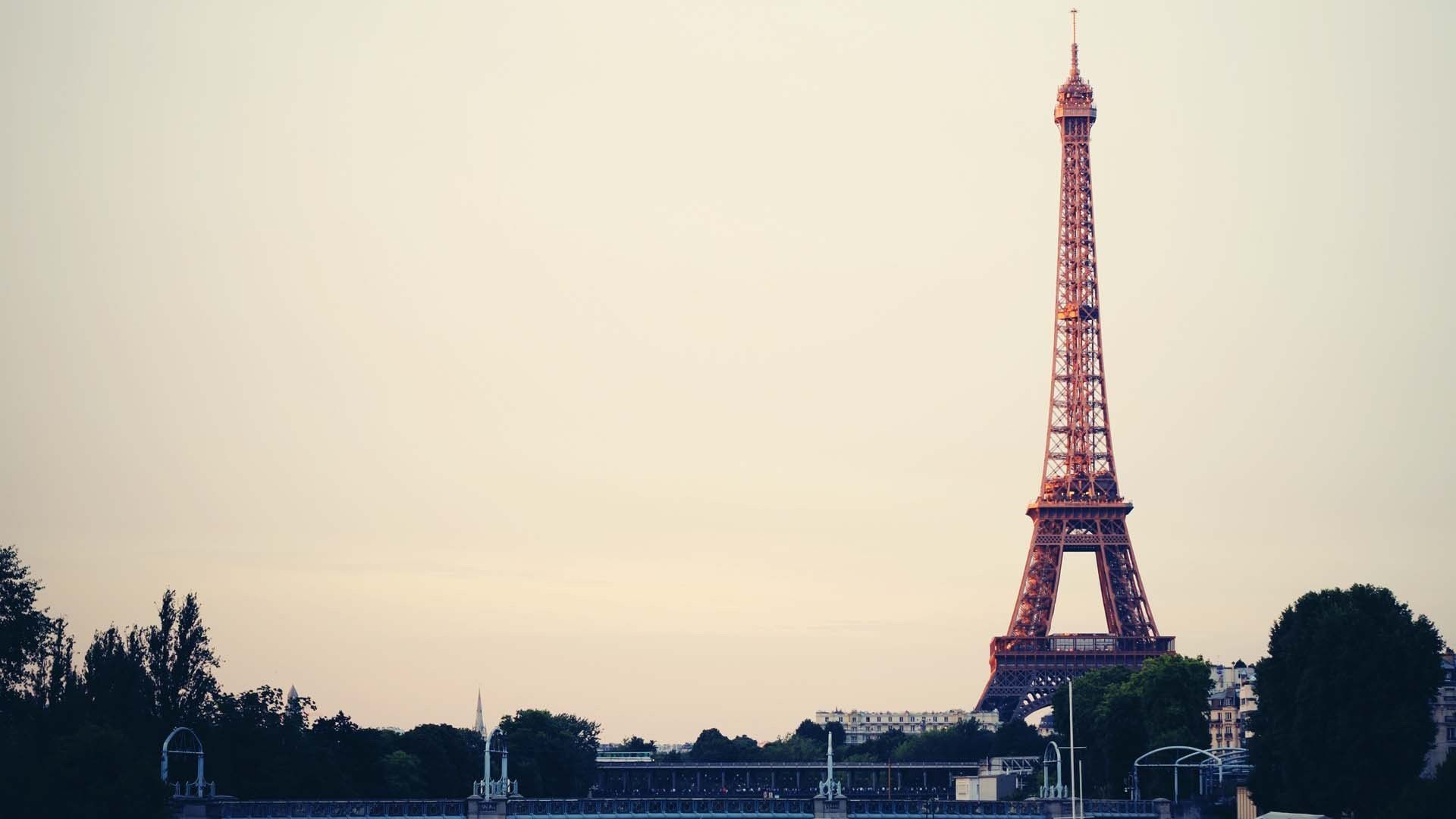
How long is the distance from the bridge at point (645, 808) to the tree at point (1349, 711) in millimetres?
8025

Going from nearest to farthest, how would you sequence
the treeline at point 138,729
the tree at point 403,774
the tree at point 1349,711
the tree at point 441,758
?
the treeline at point 138,729 → the tree at point 1349,711 → the tree at point 403,774 → the tree at point 441,758

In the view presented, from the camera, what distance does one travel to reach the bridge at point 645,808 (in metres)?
107

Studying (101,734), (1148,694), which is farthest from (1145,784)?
(101,734)

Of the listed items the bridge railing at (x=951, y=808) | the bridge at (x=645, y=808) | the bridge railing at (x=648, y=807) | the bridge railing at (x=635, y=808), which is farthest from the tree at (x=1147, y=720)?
the bridge railing at (x=648, y=807)

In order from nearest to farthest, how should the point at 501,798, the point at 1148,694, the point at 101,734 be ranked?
the point at 101,734, the point at 501,798, the point at 1148,694

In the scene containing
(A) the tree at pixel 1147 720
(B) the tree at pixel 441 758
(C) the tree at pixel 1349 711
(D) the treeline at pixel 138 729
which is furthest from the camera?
(B) the tree at pixel 441 758

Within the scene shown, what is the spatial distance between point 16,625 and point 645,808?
3843cm

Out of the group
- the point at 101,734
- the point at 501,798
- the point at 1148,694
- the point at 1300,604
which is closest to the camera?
the point at 101,734

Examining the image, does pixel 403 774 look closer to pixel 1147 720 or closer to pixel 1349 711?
pixel 1147 720

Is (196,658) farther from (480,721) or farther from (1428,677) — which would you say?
(1428,677)

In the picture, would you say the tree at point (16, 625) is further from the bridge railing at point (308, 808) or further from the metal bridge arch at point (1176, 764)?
the metal bridge arch at point (1176, 764)

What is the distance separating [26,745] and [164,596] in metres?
23.8

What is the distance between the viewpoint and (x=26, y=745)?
4003 inches

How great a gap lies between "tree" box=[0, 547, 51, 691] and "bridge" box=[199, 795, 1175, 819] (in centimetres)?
1585
